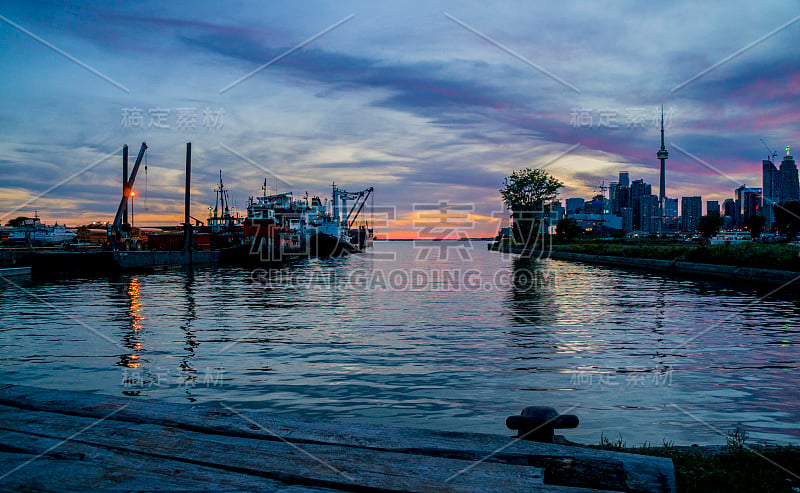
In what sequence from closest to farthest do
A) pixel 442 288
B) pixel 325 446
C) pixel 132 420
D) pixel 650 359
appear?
pixel 325 446 → pixel 132 420 → pixel 650 359 → pixel 442 288

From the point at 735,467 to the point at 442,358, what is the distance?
7.29 meters

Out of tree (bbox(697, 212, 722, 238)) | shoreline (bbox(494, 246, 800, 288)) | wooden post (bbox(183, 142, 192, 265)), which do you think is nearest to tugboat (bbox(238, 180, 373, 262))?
wooden post (bbox(183, 142, 192, 265))

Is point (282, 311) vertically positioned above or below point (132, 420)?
below

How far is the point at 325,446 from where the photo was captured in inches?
148

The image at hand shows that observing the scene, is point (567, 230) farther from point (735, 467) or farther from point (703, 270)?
point (735, 467)

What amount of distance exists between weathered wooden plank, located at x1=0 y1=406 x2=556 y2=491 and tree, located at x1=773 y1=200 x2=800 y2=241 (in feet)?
380

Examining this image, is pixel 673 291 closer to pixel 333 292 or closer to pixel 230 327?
Result: pixel 333 292

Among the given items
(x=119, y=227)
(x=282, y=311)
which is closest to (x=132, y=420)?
(x=282, y=311)

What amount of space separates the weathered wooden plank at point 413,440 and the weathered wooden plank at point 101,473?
1.93 ft

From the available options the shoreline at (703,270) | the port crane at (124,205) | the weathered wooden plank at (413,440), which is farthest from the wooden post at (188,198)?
the weathered wooden plank at (413,440)

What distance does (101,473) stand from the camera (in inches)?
131

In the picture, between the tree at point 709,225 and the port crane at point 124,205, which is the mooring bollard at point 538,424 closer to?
the port crane at point 124,205

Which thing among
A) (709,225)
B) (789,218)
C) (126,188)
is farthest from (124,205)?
(709,225)

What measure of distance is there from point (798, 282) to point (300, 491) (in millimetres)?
33506
